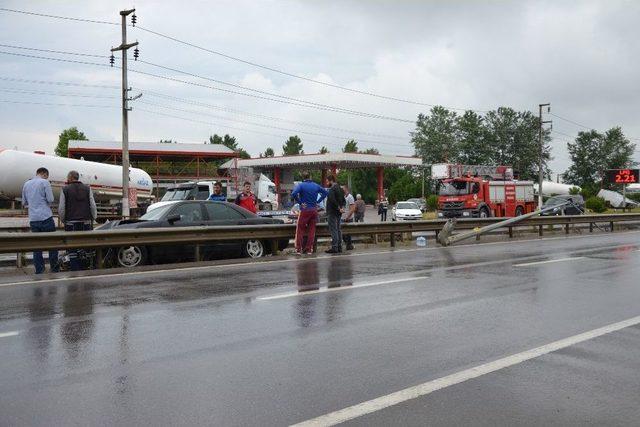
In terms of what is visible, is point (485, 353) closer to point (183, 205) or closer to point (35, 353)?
point (35, 353)

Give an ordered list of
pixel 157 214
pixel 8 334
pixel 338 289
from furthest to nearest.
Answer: pixel 157 214 < pixel 338 289 < pixel 8 334

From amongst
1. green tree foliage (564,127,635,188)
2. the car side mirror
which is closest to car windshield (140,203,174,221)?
the car side mirror

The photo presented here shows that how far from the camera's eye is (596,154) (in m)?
114

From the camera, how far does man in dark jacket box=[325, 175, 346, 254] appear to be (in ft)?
49.6

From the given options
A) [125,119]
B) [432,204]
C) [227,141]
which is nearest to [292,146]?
[227,141]

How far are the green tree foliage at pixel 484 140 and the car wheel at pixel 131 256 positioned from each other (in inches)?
3518

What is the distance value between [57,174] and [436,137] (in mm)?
78038

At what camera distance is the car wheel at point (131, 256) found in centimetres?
1258

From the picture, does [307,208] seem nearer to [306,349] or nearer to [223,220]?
[223,220]

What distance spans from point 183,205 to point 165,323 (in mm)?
7778

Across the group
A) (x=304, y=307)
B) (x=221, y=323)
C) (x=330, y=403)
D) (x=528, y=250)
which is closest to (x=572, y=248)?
(x=528, y=250)

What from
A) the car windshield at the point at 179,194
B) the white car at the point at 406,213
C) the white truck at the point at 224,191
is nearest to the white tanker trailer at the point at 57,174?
the white truck at the point at 224,191

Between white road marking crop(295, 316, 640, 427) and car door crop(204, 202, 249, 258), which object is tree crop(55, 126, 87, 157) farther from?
white road marking crop(295, 316, 640, 427)

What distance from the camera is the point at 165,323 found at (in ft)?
21.7
